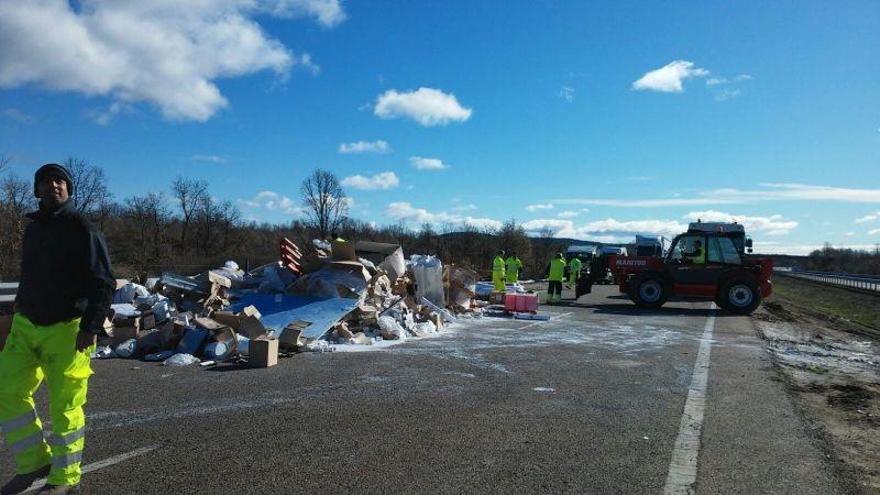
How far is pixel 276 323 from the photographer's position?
37.0 ft

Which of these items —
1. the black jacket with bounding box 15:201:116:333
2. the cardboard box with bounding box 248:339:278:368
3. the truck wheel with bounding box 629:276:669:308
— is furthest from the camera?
the truck wheel with bounding box 629:276:669:308

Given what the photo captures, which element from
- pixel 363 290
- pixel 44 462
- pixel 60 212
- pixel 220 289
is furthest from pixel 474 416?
pixel 220 289

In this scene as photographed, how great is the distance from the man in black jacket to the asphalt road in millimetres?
413

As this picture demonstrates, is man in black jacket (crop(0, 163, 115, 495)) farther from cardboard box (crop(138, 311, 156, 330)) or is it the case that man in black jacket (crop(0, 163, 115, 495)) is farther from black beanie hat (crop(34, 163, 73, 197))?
cardboard box (crop(138, 311, 156, 330))

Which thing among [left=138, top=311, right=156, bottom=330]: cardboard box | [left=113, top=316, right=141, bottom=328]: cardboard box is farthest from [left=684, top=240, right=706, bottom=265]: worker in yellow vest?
[left=113, top=316, right=141, bottom=328]: cardboard box

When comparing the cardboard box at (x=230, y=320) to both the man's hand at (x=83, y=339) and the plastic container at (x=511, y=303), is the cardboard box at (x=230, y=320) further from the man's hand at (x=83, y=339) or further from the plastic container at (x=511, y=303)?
the plastic container at (x=511, y=303)

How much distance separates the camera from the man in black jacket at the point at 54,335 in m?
4.00

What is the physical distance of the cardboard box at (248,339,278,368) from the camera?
8805mm

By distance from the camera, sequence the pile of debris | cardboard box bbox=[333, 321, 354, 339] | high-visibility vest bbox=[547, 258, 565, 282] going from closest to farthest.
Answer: the pile of debris, cardboard box bbox=[333, 321, 354, 339], high-visibility vest bbox=[547, 258, 565, 282]

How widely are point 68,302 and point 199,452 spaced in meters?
1.62

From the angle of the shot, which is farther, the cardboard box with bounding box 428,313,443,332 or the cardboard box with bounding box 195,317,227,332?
the cardboard box with bounding box 428,313,443,332

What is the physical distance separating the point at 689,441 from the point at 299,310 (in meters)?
7.97

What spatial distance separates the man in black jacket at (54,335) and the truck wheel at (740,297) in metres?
18.8

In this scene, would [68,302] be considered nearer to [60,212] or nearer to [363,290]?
[60,212]
